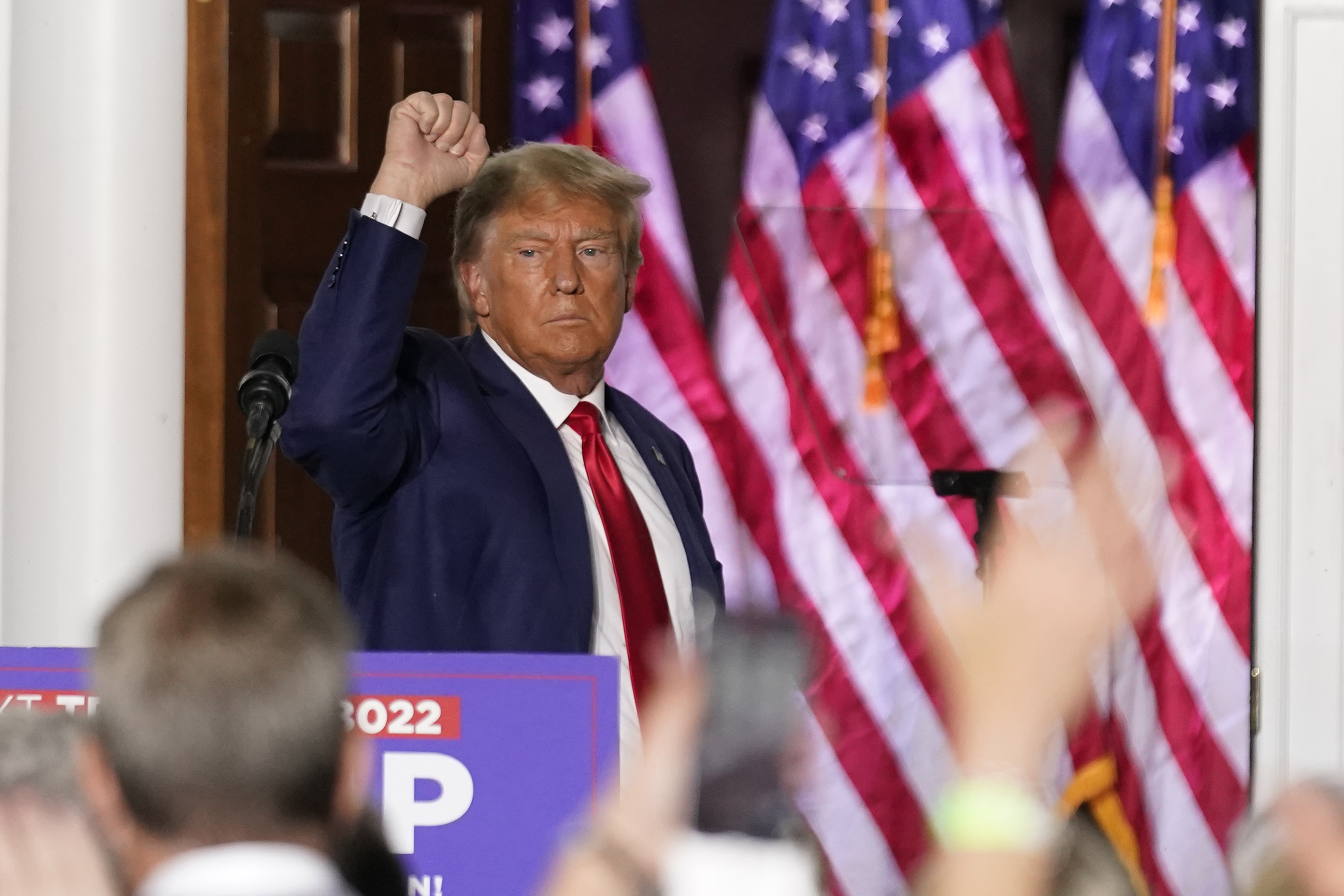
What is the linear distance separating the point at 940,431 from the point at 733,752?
260cm

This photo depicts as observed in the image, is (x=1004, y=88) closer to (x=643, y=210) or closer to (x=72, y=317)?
(x=643, y=210)

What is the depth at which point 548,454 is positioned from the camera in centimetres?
206

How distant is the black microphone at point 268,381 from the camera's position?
5.78 feet

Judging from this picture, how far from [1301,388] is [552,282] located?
2.04 metres

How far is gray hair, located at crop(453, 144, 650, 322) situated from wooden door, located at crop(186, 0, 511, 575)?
0.92 metres

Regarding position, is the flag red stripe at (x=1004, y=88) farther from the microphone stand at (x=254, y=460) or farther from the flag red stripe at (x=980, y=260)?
the microphone stand at (x=254, y=460)

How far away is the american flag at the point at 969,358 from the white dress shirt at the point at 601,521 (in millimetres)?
1129

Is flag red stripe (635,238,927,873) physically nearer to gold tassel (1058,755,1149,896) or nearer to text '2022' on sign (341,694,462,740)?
gold tassel (1058,755,1149,896)

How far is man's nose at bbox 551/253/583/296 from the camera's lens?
7.22ft

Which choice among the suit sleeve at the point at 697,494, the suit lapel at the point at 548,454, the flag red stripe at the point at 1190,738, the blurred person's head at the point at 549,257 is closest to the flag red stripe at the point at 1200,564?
the flag red stripe at the point at 1190,738

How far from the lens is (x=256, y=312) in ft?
10.2

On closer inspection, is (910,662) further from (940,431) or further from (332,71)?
(332,71)

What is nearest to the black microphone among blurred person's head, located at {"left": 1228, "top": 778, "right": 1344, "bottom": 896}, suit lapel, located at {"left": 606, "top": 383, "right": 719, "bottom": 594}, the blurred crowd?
suit lapel, located at {"left": 606, "top": 383, "right": 719, "bottom": 594}

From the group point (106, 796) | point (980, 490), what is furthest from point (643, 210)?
point (106, 796)
